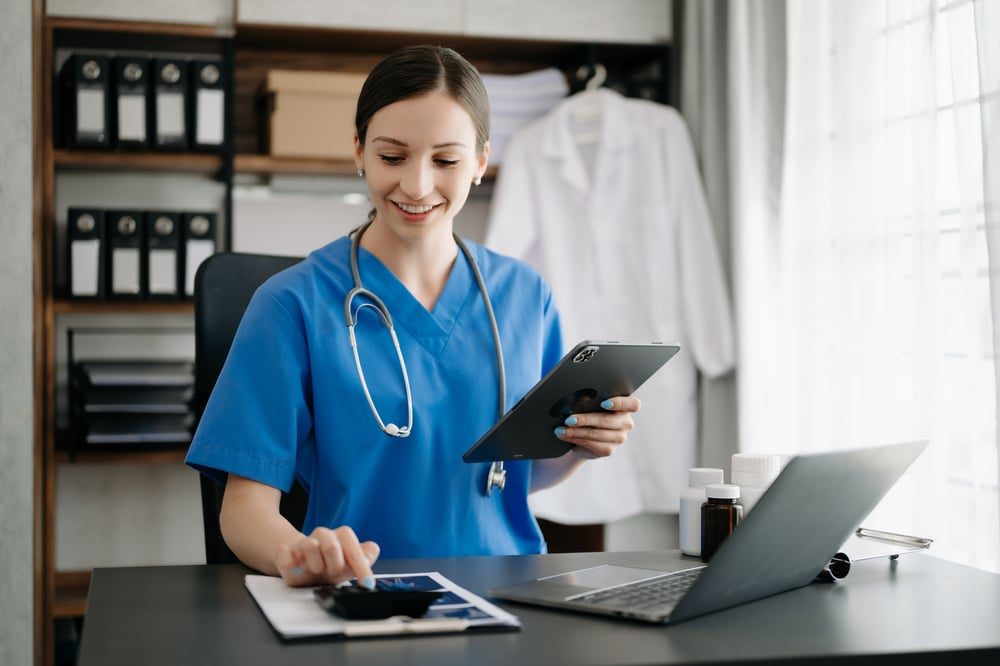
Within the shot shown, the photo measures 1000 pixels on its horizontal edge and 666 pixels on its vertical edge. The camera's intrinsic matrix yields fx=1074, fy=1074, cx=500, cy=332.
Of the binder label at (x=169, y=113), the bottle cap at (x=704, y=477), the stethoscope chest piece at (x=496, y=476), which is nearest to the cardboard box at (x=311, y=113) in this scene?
the binder label at (x=169, y=113)

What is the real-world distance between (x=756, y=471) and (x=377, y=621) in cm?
51

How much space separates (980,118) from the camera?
1783 mm

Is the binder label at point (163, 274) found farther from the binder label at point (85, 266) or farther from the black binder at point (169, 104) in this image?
the black binder at point (169, 104)

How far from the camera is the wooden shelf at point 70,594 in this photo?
8.49 ft

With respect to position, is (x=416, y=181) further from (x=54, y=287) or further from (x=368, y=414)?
(x=54, y=287)

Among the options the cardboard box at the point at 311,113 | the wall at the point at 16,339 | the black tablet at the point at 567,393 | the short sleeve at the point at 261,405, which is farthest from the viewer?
the cardboard box at the point at 311,113

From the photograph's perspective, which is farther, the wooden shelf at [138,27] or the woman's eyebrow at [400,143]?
the wooden shelf at [138,27]

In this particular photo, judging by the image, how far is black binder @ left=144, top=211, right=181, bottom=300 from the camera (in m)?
2.63

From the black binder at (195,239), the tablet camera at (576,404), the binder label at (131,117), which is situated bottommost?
the tablet camera at (576,404)

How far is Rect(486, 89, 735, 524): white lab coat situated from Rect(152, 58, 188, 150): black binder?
807mm

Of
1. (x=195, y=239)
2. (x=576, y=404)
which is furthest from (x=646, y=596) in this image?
(x=195, y=239)

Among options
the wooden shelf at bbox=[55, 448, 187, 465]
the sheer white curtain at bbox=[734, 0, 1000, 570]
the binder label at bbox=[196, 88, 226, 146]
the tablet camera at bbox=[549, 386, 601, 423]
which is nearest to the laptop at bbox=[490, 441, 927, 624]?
the tablet camera at bbox=[549, 386, 601, 423]

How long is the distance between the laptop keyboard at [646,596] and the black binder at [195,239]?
1877 mm

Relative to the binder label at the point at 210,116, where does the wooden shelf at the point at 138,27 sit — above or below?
above
